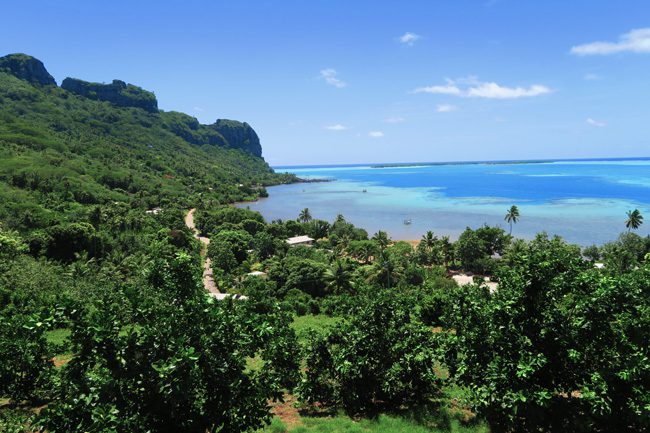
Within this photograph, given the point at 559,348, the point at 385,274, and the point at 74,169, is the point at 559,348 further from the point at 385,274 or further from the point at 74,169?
the point at 74,169

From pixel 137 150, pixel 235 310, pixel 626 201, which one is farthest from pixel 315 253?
pixel 137 150

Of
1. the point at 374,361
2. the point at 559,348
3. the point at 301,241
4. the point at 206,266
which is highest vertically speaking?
the point at 559,348

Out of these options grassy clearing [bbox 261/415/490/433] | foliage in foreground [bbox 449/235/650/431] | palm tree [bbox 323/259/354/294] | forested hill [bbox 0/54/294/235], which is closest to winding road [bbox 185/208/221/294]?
forested hill [bbox 0/54/294/235]

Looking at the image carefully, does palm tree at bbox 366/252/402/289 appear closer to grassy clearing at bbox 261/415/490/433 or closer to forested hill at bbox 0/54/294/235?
grassy clearing at bbox 261/415/490/433

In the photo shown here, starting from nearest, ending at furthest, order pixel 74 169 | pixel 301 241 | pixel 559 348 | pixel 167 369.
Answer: pixel 167 369 → pixel 559 348 → pixel 301 241 → pixel 74 169

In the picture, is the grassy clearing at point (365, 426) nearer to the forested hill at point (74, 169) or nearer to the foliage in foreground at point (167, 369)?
the foliage in foreground at point (167, 369)

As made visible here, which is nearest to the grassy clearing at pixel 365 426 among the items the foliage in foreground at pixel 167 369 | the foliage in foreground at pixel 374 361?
the foliage in foreground at pixel 374 361

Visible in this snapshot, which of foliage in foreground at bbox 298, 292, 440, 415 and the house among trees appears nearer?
foliage in foreground at bbox 298, 292, 440, 415

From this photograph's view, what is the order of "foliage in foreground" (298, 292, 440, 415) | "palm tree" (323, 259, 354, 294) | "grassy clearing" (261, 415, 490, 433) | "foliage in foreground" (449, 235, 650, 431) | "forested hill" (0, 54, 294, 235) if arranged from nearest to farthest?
Result: "foliage in foreground" (449, 235, 650, 431), "grassy clearing" (261, 415, 490, 433), "foliage in foreground" (298, 292, 440, 415), "palm tree" (323, 259, 354, 294), "forested hill" (0, 54, 294, 235)

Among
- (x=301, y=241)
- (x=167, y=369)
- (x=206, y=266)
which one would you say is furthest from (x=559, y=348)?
(x=301, y=241)

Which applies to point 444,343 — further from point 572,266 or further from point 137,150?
point 137,150

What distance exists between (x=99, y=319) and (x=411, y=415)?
29.3ft

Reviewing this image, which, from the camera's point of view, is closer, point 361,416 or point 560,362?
point 560,362

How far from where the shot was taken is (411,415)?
11508 millimetres
